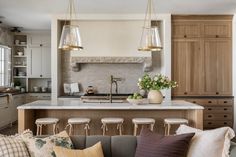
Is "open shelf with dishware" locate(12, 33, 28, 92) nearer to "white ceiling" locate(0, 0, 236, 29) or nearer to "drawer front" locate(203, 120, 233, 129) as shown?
"white ceiling" locate(0, 0, 236, 29)

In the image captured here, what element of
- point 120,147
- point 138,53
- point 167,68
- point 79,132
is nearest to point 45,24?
point 138,53

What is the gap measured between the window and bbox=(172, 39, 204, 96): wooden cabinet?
16.6ft

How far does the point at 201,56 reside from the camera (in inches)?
267

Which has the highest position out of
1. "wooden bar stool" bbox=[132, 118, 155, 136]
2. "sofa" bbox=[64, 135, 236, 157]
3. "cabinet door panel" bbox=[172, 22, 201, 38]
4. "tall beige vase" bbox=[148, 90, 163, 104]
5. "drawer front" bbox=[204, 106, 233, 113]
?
"cabinet door panel" bbox=[172, 22, 201, 38]

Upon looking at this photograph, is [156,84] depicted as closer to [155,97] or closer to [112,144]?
[155,97]

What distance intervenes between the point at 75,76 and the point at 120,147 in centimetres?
488

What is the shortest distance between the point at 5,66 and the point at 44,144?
6.94 m

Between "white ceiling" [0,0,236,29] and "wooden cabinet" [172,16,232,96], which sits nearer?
"white ceiling" [0,0,236,29]

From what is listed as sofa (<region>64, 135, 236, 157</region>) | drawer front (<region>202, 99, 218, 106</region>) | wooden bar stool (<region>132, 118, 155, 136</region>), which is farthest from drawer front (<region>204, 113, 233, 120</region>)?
sofa (<region>64, 135, 236, 157</region>)

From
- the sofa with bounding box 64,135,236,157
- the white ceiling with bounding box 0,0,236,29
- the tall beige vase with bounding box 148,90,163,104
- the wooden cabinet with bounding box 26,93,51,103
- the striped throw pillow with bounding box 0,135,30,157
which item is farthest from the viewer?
the wooden cabinet with bounding box 26,93,51,103

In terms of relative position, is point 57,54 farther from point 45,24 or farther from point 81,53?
point 45,24

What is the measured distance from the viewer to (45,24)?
8039mm

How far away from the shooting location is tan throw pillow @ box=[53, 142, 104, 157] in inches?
88.9

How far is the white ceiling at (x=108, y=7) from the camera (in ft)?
18.6
